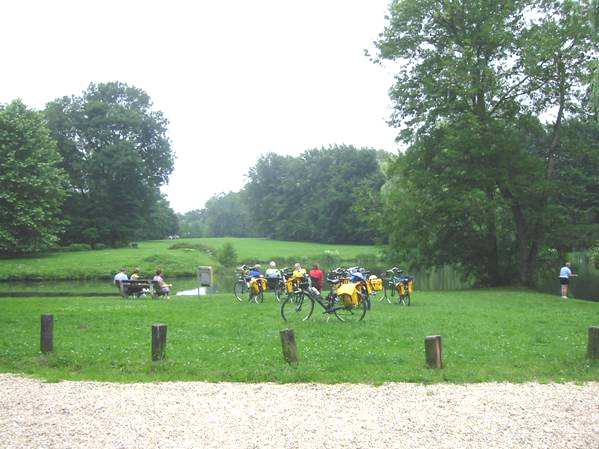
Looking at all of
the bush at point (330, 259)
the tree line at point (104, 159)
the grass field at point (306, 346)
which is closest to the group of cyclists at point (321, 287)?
the grass field at point (306, 346)

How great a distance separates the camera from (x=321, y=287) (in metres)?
20.5

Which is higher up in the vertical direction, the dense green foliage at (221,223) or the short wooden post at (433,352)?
the dense green foliage at (221,223)

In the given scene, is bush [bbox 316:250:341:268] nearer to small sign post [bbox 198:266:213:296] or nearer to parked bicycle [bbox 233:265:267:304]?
small sign post [bbox 198:266:213:296]

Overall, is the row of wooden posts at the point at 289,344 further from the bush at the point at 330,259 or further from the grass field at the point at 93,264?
the bush at the point at 330,259

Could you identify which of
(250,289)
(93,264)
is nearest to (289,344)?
(250,289)

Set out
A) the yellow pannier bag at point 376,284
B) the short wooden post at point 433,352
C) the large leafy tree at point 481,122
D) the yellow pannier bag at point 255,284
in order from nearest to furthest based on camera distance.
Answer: the short wooden post at point 433,352, the yellow pannier bag at point 376,284, the yellow pannier bag at point 255,284, the large leafy tree at point 481,122

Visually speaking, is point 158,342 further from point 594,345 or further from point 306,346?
point 594,345

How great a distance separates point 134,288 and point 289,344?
53.2 feet

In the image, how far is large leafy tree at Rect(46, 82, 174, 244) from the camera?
57.1 m

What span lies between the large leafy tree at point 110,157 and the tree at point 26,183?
9.92m

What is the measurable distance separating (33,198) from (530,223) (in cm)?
3555

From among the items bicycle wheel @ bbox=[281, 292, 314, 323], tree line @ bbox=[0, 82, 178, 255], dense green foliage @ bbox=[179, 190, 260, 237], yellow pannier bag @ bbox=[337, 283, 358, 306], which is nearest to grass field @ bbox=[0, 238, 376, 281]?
tree line @ bbox=[0, 82, 178, 255]

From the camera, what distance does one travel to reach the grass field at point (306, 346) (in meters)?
8.92

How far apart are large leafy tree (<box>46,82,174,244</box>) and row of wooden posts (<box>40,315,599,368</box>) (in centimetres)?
4750
